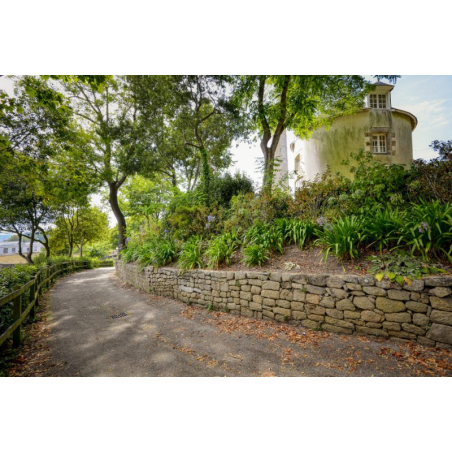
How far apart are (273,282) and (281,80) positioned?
5583mm

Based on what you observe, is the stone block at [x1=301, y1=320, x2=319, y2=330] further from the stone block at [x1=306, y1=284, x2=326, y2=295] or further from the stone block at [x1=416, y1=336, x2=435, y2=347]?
the stone block at [x1=416, y1=336, x2=435, y2=347]

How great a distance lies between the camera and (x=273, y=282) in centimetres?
386

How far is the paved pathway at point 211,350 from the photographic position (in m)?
2.53

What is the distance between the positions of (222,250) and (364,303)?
9.43ft

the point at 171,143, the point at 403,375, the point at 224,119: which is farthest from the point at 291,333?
the point at 171,143

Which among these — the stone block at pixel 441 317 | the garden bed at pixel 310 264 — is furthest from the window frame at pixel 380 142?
the stone block at pixel 441 317

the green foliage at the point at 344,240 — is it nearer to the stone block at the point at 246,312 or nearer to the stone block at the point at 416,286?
the stone block at the point at 416,286

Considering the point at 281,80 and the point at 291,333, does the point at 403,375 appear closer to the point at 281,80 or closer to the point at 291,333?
the point at 291,333

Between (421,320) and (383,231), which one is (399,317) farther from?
(383,231)

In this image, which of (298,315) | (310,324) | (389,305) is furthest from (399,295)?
(298,315)

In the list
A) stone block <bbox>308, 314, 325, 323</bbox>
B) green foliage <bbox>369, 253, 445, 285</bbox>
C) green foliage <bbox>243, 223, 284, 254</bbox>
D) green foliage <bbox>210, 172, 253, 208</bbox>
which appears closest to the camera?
green foliage <bbox>369, 253, 445, 285</bbox>

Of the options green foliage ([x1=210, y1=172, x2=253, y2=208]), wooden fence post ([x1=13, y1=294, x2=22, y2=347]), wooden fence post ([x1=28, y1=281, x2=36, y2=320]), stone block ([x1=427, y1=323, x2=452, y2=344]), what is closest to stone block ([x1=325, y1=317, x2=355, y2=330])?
stone block ([x1=427, y1=323, x2=452, y2=344])

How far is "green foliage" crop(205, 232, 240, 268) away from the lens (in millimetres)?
4910

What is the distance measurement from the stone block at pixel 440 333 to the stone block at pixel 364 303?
0.63 m
